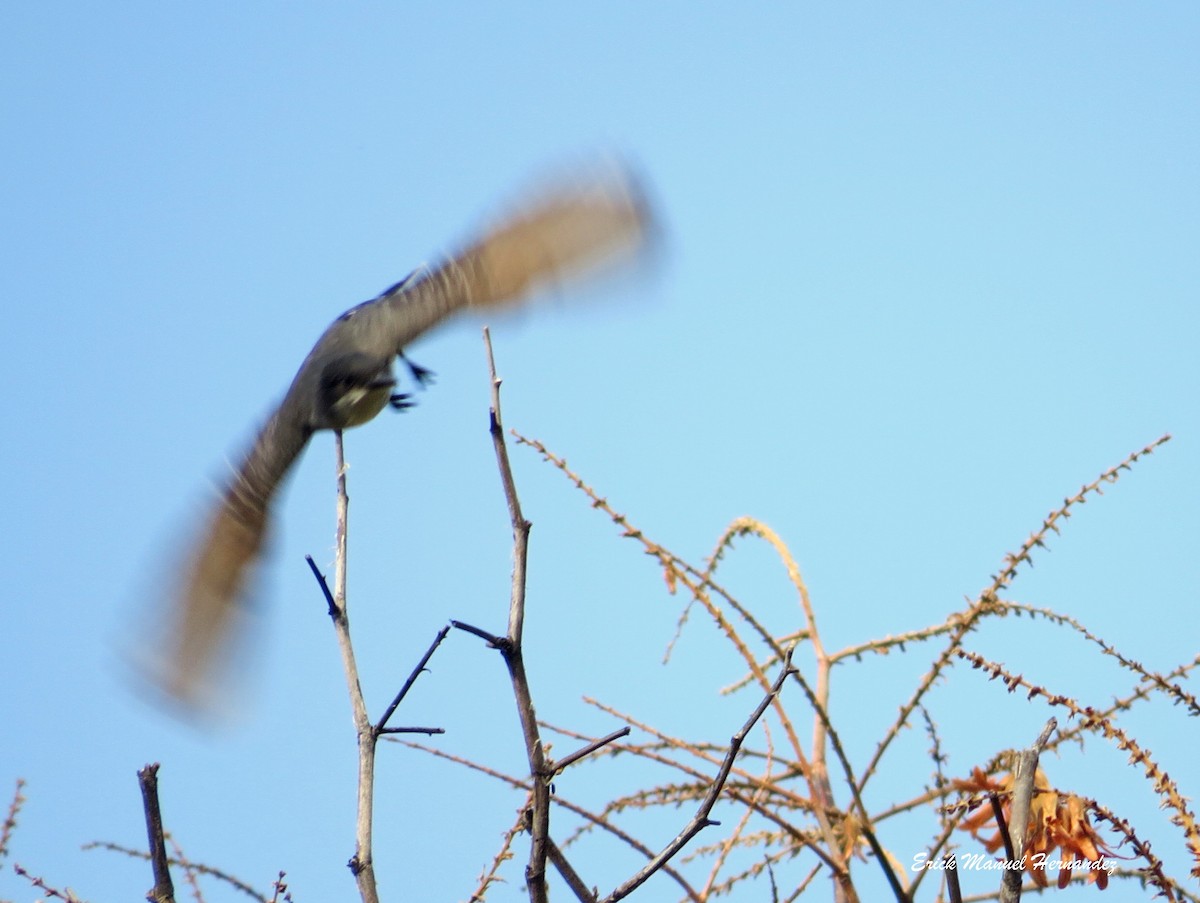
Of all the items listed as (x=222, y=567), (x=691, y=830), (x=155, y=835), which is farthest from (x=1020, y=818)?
(x=222, y=567)

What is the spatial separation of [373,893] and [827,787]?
148 centimetres

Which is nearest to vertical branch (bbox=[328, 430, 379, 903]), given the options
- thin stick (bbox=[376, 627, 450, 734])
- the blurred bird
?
thin stick (bbox=[376, 627, 450, 734])

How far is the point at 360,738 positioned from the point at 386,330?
4.14ft

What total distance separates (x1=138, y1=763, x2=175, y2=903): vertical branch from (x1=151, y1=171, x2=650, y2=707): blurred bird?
1.02 metres

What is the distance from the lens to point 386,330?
246 cm

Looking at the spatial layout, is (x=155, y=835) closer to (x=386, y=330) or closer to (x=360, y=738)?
(x=360, y=738)

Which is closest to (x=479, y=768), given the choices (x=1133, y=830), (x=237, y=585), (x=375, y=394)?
(x=237, y=585)

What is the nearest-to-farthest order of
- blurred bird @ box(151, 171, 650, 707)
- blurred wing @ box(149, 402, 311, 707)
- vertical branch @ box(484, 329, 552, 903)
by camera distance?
vertical branch @ box(484, 329, 552, 903) → blurred wing @ box(149, 402, 311, 707) → blurred bird @ box(151, 171, 650, 707)

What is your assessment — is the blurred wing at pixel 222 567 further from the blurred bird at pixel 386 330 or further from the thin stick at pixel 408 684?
the thin stick at pixel 408 684

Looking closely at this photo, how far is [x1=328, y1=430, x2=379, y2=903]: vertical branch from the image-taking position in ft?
4.00

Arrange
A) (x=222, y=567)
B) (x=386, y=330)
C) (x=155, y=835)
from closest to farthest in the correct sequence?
1. (x=155, y=835)
2. (x=222, y=567)
3. (x=386, y=330)

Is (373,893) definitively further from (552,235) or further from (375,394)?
(552,235)

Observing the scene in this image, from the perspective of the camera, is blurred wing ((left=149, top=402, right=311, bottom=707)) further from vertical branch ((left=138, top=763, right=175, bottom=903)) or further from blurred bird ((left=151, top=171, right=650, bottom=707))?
vertical branch ((left=138, top=763, right=175, bottom=903))

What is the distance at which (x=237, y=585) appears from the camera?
225 cm
